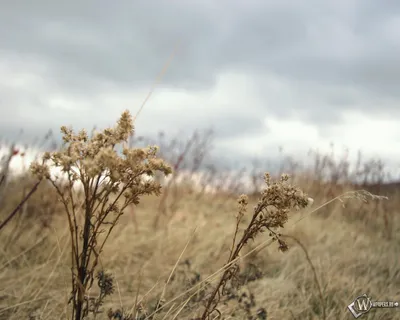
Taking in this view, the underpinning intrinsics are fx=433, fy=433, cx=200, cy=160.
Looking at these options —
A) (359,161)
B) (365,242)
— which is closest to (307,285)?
(365,242)

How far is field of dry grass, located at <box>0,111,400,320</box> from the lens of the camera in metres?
3.01

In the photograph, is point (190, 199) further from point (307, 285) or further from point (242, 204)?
point (242, 204)

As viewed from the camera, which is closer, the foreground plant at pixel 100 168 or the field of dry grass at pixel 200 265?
the foreground plant at pixel 100 168

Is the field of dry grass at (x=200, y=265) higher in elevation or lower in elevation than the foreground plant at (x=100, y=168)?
lower

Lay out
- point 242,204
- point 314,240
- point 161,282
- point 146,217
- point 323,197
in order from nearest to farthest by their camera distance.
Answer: point 242,204 → point 161,282 → point 314,240 → point 146,217 → point 323,197

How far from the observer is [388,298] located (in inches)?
144

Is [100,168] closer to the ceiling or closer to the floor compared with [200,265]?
closer to the ceiling

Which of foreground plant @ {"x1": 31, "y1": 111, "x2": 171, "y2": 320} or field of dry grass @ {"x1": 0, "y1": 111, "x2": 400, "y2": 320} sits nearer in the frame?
foreground plant @ {"x1": 31, "y1": 111, "x2": 171, "y2": 320}

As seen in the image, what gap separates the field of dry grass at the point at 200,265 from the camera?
3.01 metres

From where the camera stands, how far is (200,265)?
14.8 feet

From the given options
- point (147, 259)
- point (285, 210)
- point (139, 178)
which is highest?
point (139, 178)

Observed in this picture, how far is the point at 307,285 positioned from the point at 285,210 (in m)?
2.17

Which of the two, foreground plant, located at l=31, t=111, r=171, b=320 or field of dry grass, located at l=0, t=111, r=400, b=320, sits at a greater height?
foreground plant, located at l=31, t=111, r=171, b=320

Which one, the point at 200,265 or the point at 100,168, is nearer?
the point at 100,168
